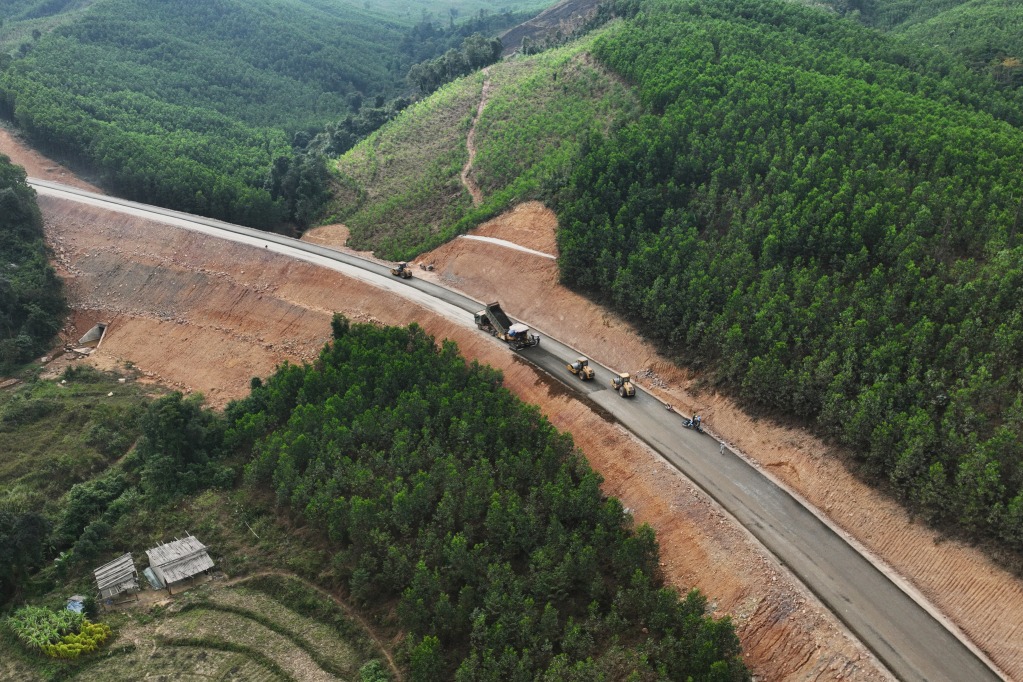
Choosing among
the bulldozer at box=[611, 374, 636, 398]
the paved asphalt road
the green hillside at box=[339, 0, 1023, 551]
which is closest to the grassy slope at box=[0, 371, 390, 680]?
the paved asphalt road

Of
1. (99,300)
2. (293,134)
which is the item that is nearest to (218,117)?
(293,134)

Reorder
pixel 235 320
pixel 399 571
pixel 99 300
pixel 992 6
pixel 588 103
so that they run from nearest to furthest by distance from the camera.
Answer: pixel 399 571 < pixel 235 320 < pixel 99 300 < pixel 588 103 < pixel 992 6

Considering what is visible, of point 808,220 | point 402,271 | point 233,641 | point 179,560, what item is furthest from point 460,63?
point 233,641

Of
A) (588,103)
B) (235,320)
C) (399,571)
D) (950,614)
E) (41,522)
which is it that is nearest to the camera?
(950,614)

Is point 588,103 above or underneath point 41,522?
above

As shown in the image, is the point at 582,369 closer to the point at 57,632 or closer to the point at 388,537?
the point at 388,537

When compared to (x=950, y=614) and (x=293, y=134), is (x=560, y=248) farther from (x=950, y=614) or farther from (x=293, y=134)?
(x=293, y=134)

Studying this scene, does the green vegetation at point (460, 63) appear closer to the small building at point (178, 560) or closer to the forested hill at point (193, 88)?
the forested hill at point (193, 88)
